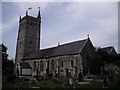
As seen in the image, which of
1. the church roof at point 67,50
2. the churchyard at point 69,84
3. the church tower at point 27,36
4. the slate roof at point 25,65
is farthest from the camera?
the church tower at point 27,36

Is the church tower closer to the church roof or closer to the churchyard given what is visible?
the church roof

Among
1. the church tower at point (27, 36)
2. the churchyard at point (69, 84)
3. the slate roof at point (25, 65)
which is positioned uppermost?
the church tower at point (27, 36)

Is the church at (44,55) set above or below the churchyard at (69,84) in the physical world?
above

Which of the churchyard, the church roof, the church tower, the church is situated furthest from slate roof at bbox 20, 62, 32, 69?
the churchyard

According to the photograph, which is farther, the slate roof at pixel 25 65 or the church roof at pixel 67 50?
the slate roof at pixel 25 65

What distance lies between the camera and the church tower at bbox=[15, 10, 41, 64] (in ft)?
175

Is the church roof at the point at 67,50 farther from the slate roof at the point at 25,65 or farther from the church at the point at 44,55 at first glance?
the slate roof at the point at 25,65

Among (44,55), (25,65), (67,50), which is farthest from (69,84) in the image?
(25,65)

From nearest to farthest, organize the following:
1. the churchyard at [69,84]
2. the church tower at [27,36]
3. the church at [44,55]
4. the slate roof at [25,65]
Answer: the churchyard at [69,84] → the church at [44,55] → the slate roof at [25,65] → the church tower at [27,36]

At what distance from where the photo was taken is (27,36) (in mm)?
53469

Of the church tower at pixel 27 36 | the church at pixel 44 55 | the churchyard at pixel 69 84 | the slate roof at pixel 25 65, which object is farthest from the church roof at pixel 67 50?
the churchyard at pixel 69 84

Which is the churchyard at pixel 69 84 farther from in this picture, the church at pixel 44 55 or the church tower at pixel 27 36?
the church tower at pixel 27 36

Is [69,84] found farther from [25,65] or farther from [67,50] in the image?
[25,65]

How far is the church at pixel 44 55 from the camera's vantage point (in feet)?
118
